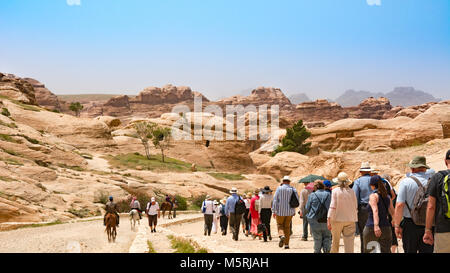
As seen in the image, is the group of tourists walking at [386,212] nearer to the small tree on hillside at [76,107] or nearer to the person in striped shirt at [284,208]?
the person in striped shirt at [284,208]

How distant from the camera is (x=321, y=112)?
7067 inches

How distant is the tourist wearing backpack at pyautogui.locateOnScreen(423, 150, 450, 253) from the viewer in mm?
5137

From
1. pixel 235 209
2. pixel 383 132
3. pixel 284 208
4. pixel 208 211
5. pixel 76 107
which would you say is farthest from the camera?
pixel 76 107

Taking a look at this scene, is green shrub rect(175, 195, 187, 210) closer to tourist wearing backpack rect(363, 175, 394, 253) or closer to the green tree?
the green tree

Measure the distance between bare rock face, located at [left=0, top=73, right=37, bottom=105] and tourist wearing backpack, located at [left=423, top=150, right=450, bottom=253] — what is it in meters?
65.5

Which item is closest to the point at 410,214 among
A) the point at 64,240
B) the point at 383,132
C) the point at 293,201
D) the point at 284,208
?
the point at 293,201

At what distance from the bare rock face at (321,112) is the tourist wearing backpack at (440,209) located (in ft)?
574

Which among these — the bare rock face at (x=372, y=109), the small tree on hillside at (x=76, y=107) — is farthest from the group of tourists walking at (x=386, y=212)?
the bare rock face at (x=372, y=109)

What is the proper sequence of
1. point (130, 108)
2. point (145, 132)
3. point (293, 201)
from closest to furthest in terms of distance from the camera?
point (293, 201)
point (145, 132)
point (130, 108)

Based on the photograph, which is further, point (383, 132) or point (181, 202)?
point (383, 132)

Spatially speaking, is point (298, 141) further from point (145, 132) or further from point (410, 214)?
point (410, 214)

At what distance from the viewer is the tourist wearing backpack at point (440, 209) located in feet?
16.9

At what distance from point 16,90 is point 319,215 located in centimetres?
6543
